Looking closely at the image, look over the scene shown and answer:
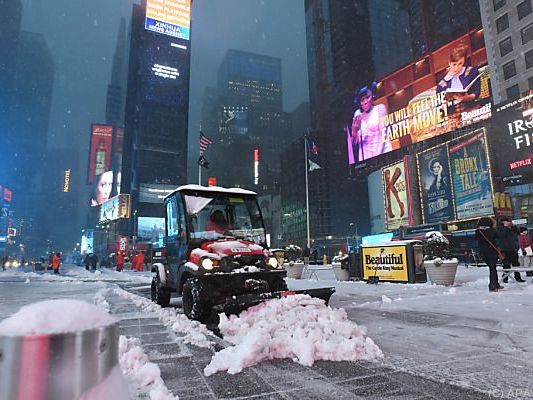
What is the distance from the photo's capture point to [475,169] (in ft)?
113

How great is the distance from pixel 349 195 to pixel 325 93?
3491 cm

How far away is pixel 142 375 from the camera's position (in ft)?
9.56

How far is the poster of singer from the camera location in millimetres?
37594

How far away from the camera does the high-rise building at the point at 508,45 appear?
39.1 metres

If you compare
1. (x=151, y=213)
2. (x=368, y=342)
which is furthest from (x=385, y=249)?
(x=151, y=213)

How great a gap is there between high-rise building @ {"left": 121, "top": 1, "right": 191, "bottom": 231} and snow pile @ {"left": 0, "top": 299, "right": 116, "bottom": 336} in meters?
91.7

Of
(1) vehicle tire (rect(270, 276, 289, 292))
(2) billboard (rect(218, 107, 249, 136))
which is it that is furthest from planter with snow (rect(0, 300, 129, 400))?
(2) billboard (rect(218, 107, 249, 136))

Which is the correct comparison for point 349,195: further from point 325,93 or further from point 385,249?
point 385,249

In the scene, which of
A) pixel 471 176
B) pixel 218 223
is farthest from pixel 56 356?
pixel 471 176

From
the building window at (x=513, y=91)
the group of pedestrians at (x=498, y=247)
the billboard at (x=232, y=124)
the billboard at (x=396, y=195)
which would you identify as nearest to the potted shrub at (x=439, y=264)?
the group of pedestrians at (x=498, y=247)

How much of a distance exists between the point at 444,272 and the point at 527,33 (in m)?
43.6

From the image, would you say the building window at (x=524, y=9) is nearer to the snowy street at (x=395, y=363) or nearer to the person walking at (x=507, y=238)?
the person walking at (x=507, y=238)

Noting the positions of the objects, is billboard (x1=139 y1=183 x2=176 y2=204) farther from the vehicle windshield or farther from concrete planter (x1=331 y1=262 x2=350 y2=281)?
the vehicle windshield

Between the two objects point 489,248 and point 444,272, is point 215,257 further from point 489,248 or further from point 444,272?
point 444,272
